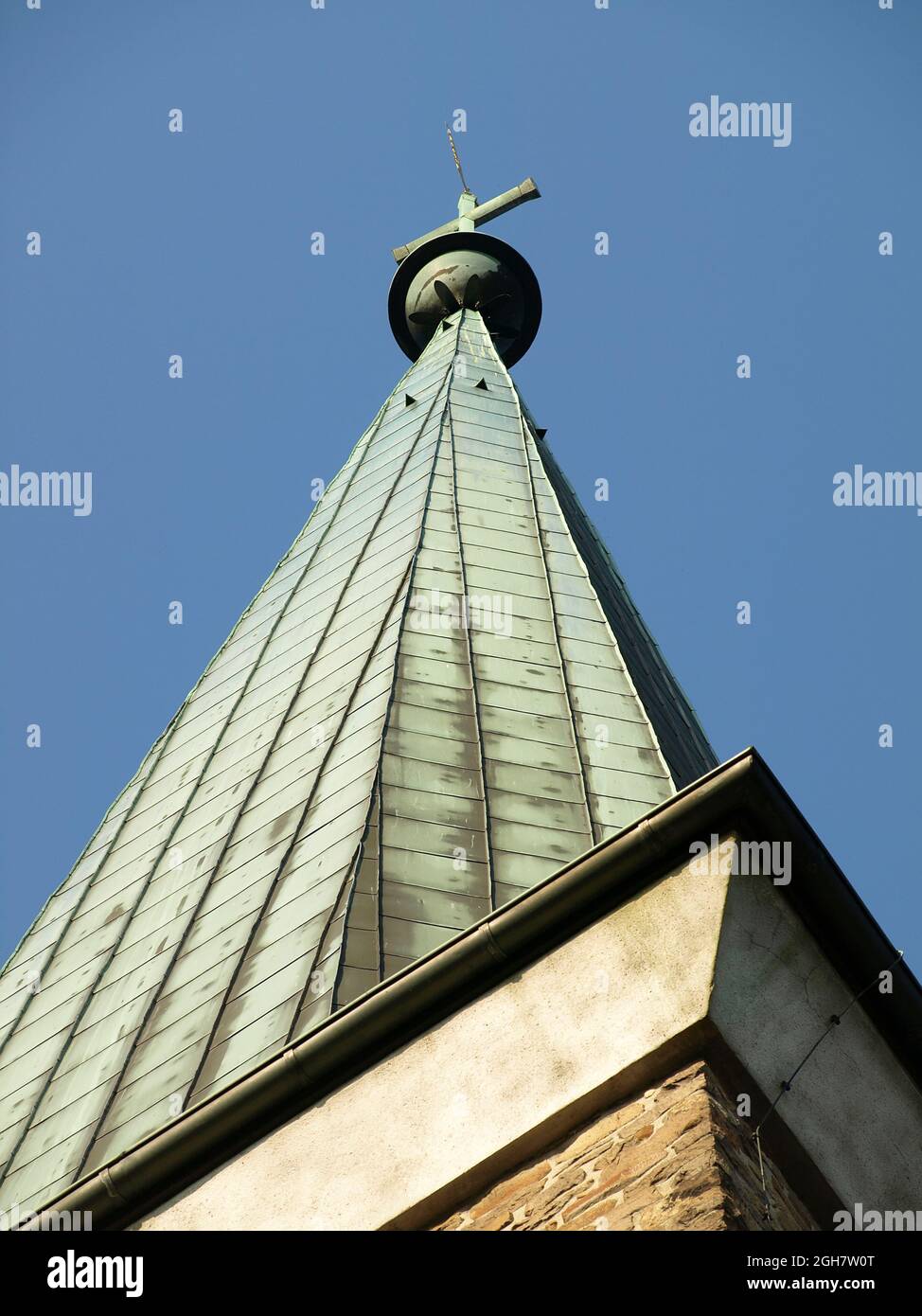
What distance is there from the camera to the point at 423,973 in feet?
30.2

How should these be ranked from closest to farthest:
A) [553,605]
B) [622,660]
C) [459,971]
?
[459,971]
[622,660]
[553,605]

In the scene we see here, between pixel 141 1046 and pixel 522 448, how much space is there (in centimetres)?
1130

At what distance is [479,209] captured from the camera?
31500mm

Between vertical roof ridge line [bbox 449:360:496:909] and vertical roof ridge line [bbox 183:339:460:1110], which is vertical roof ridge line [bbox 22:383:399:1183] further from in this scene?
vertical roof ridge line [bbox 449:360:496:909]

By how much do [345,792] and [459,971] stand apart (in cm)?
474

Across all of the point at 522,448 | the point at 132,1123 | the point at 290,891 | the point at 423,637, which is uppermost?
the point at 522,448

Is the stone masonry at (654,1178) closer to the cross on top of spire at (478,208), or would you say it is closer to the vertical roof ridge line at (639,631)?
the vertical roof ridge line at (639,631)

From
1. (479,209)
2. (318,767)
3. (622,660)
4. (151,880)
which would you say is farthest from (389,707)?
(479,209)

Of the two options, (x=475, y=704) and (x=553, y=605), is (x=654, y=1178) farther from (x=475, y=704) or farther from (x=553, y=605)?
(x=553, y=605)

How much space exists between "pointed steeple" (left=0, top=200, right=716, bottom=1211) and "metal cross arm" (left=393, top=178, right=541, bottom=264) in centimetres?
847

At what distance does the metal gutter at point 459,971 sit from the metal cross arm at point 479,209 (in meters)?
21.9

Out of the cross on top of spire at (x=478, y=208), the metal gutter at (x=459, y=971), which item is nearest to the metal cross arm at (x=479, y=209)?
the cross on top of spire at (x=478, y=208)
